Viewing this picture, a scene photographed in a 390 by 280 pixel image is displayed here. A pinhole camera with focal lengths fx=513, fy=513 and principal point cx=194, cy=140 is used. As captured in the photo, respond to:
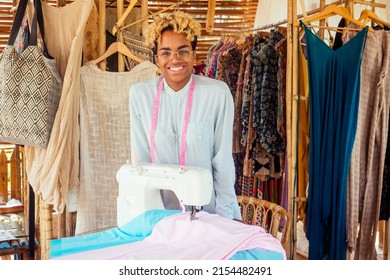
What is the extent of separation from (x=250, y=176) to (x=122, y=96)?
0.87 meters

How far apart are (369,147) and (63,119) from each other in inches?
43.7

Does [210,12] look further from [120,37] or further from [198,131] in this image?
[198,131]

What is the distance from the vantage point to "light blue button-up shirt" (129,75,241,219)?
1310mm

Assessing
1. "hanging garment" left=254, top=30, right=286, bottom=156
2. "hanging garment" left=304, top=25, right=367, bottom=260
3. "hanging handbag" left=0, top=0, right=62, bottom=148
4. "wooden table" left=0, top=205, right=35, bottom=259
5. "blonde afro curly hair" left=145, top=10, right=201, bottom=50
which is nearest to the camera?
"blonde afro curly hair" left=145, top=10, right=201, bottom=50

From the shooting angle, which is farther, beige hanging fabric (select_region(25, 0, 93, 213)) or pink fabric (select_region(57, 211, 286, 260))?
beige hanging fabric (select_region(25, 0, 93, 213))

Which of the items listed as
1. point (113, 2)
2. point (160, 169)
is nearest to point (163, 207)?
point (160, 169)

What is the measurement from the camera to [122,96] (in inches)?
61.6

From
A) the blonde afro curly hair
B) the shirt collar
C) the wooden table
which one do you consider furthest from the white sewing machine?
the wooden table

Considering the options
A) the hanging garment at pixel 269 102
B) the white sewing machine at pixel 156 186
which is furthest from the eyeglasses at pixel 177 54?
the hanging garment at pixel 269 102

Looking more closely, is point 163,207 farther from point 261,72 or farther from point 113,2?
point 261,72

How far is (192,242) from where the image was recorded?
1.16m

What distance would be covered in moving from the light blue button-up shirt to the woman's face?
22 mm

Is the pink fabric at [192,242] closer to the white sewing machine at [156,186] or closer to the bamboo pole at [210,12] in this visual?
the white sewing machine at [156,186]

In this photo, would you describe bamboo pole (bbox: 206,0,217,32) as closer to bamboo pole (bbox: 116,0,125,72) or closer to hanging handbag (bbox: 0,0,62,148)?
bamboo pole (bbox: 116,0,125,72)
